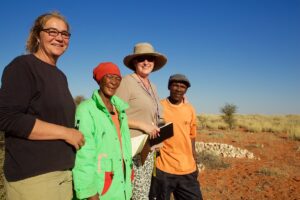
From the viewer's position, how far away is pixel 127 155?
2.73m

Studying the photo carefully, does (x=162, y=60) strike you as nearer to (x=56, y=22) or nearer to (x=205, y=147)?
(x=56, y=22)

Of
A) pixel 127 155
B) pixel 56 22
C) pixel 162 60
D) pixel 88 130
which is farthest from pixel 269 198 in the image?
pixel 56 22

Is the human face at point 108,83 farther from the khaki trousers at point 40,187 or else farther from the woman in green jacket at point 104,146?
the khaki trousers at point 40,187

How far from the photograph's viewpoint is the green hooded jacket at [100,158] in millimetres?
2316

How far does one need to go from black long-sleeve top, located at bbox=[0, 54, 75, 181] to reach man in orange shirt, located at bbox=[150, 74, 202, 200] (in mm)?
2025

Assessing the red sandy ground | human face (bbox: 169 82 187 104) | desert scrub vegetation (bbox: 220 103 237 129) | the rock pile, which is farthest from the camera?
desert scrub vegetation (bbox: 220 103 237 129)

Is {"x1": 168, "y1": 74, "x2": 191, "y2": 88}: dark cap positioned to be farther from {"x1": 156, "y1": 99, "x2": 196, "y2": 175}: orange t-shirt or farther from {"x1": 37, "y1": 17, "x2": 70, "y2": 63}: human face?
{"x1": 37, "y1": 17, "x2": 70, "y2": 63}: human face

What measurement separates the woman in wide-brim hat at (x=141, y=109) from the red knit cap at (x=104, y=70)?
0.57 meters

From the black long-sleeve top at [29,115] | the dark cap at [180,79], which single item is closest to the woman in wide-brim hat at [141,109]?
the dark cap at [180,79]

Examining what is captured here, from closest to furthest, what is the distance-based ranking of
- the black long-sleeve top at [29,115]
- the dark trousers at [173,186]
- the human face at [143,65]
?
1. the black long-sleeve top at [29,115]
2. the human face at [143,65]
3. the dark trousers at [173,186]

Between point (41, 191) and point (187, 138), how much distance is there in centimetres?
248

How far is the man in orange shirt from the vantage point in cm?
401

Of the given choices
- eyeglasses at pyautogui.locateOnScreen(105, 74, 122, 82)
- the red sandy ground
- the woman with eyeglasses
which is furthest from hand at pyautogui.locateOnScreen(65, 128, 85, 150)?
the red sandy ground

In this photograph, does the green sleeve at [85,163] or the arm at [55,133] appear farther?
the green sleeve at [85,163]
